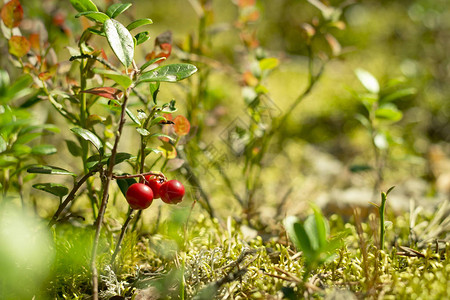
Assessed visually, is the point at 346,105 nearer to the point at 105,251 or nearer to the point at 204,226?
the point at 204,226

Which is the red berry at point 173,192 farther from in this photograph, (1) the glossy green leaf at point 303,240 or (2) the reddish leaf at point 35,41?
(2) the reddish leaf at point 35,41

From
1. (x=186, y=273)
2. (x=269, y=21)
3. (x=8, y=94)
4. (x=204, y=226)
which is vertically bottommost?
(x=269, y=21)

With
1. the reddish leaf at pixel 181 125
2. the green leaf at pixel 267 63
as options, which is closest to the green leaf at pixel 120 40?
the reddish leaf at pixel 181 125

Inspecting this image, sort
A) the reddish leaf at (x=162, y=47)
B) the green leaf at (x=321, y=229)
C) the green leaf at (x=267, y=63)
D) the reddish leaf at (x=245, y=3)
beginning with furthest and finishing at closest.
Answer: the reddish leaf at (x=245, y=3)
the green leaf at (x=267, y=63)
the reddish leaf at (x=162, y=47)
the green leaf at (x=321, y=229)

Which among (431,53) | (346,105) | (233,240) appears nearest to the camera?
(233,240)

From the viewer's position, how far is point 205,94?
1.26 m

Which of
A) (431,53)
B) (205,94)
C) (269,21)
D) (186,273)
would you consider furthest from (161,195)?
(269,21)

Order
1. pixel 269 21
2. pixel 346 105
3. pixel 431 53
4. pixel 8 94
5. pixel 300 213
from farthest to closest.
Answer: pixel 269 21
pixel 431 53
pixel 346 105
pixel 300 213
pixel 8 94

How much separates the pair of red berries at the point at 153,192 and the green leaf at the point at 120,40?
206 millimetres

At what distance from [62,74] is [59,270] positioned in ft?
1.58

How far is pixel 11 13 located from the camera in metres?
0.84

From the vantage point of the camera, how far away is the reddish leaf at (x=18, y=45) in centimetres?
80

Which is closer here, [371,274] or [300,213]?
[371,274]

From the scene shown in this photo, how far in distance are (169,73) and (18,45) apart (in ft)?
1.25
